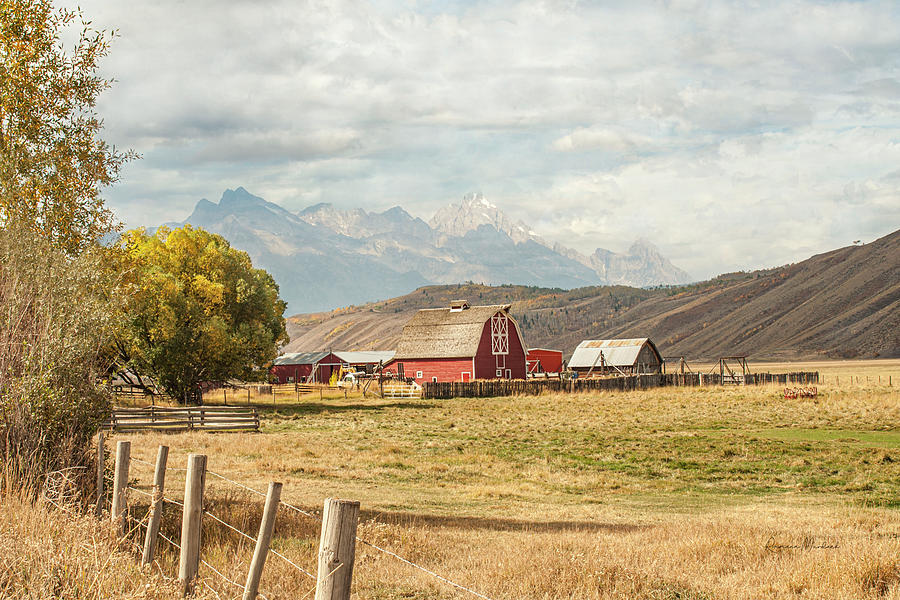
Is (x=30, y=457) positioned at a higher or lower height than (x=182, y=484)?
higher

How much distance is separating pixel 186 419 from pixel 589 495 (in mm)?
20347

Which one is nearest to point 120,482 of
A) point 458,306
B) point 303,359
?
point 458,306

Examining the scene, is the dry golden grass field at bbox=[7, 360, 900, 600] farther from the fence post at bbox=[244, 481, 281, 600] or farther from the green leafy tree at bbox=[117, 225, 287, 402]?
the green leafy tree at bbox=[117, 225, 287, 402]

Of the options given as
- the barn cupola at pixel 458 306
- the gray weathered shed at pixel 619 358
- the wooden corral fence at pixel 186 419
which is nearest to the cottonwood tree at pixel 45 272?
the wooden corral fence at pixel 186 419

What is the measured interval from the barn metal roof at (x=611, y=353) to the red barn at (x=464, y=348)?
43.4ft

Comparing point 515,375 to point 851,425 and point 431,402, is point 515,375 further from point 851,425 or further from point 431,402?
point 851,425

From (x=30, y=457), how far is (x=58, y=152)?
789 cm

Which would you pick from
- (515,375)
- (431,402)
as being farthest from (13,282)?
(515,375)

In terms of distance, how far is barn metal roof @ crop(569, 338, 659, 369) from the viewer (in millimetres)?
84438

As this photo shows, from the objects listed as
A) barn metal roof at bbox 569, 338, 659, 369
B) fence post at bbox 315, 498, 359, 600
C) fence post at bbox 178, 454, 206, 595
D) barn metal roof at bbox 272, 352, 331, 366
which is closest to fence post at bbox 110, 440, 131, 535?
fence post at bbox 178, 454, 206, 595

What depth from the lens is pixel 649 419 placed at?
35.6 meters

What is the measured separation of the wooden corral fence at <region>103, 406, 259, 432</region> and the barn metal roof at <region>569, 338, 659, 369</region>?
54.7 m

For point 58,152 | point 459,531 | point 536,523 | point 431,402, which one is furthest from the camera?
point 431,402

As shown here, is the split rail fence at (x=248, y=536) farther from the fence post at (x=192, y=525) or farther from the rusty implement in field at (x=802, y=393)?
the rusty implement in field at (x=802, y=393)
